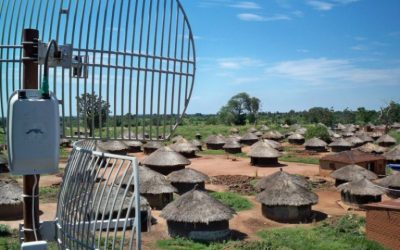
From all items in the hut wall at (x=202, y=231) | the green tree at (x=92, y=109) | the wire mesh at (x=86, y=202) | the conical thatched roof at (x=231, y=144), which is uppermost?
the green tree at (x=92, y=109)

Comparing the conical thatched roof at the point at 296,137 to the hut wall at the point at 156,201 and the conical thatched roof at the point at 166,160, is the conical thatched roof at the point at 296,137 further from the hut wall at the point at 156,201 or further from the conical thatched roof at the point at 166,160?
the hut wall at the point at 156,201

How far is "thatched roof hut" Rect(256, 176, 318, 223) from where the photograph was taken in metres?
20.2

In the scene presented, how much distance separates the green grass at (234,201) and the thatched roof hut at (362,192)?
519cm

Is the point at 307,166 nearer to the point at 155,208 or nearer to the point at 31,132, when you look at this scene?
the point at 155,208

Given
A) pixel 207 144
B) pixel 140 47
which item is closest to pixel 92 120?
pixel 140 47

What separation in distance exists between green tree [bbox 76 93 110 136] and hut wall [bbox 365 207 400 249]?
45.9 feet

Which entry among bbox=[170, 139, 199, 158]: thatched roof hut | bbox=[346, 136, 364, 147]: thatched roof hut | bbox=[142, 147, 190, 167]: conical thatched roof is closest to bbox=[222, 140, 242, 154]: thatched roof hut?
bbox=[170, 139, 199, 158]: thatched roof hut

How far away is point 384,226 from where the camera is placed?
601 inches

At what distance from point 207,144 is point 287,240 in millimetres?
34332

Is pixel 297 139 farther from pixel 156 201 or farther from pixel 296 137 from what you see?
pixel 156 201

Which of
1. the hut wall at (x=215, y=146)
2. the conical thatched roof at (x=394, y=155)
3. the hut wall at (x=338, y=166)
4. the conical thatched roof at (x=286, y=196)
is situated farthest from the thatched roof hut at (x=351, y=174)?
the hut wall at (x=215, y=146)

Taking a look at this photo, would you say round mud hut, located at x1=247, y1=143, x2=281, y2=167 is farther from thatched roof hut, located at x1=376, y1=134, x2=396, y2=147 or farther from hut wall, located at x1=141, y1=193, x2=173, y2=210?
thatched roof hut, located at x1=376, y1=134, x2=396, y2=147

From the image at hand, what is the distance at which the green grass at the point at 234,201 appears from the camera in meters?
21.8

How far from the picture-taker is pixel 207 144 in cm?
4991
